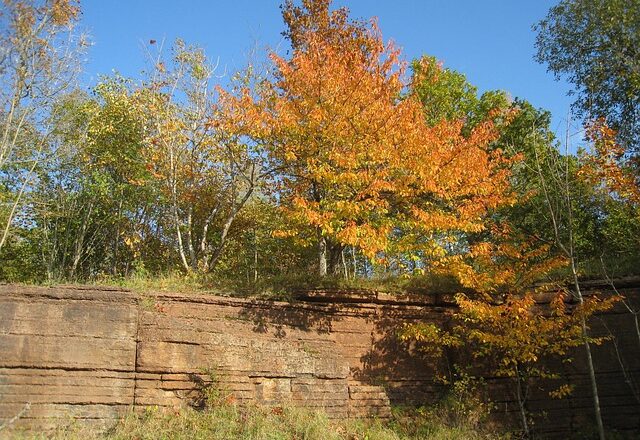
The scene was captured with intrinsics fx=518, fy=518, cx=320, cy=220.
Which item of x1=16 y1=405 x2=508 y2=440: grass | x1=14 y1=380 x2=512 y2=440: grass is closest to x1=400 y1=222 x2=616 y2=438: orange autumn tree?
x1=14 y1=380 x2=512 y2=440: grass

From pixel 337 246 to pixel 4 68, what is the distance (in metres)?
9.28

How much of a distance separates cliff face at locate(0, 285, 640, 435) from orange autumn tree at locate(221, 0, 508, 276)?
181cm

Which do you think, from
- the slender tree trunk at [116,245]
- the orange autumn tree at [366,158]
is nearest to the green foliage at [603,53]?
the orange autumn tree at [366,158]

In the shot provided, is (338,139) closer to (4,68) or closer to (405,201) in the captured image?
(405,201)

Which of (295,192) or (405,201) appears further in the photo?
A: (295,192)

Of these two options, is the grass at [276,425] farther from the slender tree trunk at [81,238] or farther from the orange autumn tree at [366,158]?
the slender tree trunk at [81,238]

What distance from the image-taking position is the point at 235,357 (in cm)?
991

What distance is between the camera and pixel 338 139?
1142 centimetres

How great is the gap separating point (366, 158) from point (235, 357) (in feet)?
16.3

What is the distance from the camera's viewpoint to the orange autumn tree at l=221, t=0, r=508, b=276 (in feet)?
35.6

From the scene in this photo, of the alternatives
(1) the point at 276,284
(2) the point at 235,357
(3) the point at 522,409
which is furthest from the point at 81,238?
(3) the point at 522,409

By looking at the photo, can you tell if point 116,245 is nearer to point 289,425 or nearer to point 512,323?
point 289,425

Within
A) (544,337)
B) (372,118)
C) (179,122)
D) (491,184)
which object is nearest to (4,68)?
(179,122)

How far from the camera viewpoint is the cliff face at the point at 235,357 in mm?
8750
